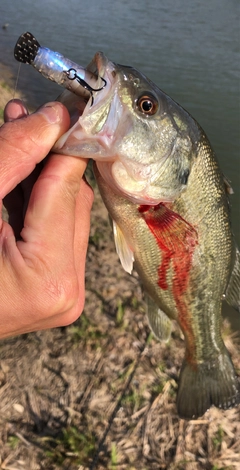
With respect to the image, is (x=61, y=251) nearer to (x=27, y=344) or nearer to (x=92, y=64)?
Answer: (x=92, y=64)

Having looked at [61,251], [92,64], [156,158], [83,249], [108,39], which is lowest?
[108,39]

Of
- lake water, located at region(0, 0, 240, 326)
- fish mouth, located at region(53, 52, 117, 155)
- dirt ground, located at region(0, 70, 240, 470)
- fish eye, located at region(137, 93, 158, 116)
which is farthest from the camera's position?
lake water, located at region(0, 0, 240, 326)

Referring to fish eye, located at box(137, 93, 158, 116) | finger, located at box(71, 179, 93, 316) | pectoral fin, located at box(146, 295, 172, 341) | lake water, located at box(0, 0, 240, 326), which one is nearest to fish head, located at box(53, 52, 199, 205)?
fish eye, located at box(137, 93, 158, 116)

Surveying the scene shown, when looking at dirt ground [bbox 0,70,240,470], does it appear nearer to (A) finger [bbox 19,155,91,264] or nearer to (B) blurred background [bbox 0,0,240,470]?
(B) blurred background [bbox 0,0,240,470]

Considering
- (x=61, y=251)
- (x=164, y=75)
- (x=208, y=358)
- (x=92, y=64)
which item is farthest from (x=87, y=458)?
(x=164, y=75)

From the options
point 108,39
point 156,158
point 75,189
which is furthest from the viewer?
point 108,39

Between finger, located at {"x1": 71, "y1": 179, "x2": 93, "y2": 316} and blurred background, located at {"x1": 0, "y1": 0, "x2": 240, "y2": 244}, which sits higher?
finger, located at {"x1": 71, "y1": 179, "x2": 93, "y2": 316}
